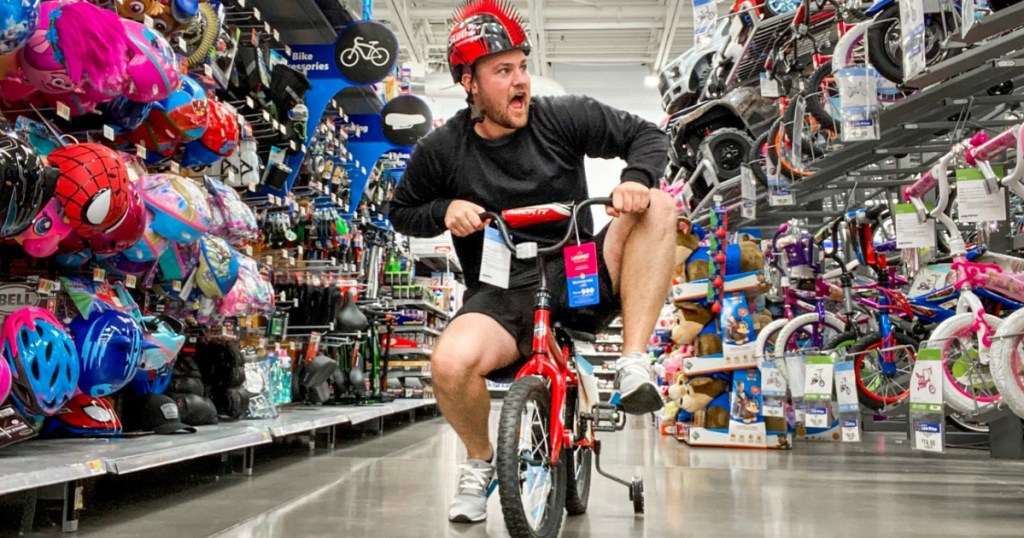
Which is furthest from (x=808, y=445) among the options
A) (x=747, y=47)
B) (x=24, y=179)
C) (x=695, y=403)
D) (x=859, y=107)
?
(x=24, y=179)

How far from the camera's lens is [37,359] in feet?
8.95

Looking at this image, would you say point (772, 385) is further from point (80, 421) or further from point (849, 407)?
point (80, 421)

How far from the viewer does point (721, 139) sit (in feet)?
22.1

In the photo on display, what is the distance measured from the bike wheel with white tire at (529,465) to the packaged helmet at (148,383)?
78.7 inches

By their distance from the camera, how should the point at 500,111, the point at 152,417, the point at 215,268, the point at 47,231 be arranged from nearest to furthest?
the point at 500,111, the point at 47,231, the point at 152,417, the point at 215,268

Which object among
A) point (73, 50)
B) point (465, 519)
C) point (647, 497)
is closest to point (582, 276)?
point (465, 519)

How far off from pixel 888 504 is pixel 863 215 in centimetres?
263

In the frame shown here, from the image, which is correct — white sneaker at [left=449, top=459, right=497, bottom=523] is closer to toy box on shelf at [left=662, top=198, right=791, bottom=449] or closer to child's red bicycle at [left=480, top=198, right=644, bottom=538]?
child's red bicycle at [left=480, top=198, right=644, bottom=538]

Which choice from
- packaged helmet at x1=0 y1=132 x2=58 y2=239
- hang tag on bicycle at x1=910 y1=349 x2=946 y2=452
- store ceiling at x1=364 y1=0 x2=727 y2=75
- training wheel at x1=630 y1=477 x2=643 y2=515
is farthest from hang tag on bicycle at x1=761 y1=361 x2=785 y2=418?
store ceiling at x1=364 y1=0 x2=727 y2=75

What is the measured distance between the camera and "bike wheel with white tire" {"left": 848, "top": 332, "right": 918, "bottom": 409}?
205 inches

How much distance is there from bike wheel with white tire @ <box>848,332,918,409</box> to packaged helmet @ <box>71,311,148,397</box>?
385cm

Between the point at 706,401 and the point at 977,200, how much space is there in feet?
10.1

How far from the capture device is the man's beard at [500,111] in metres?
2.63

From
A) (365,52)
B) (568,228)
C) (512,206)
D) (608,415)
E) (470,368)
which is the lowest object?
(608,415)
